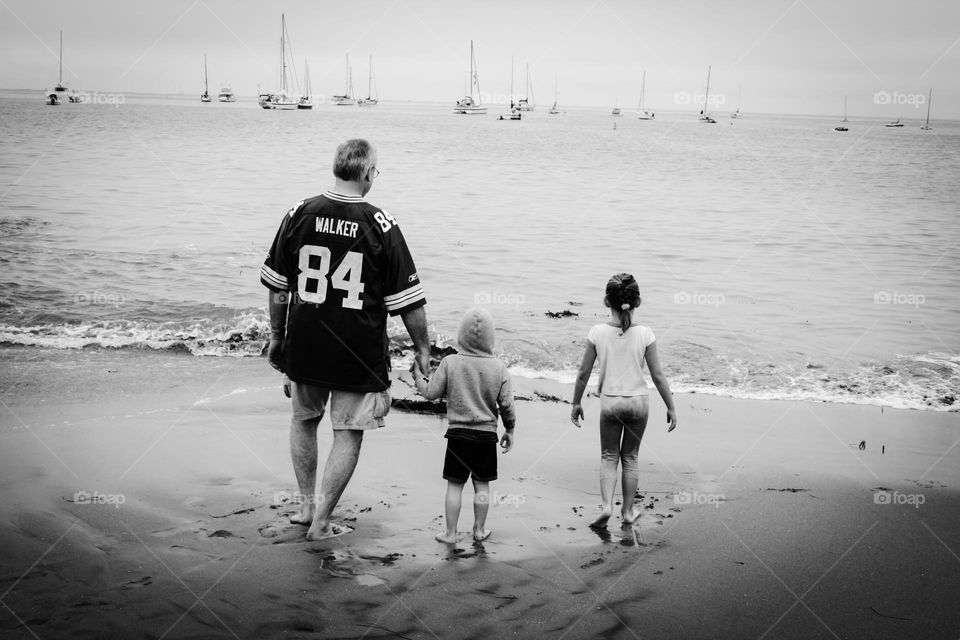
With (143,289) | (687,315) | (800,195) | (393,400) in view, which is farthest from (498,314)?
(800,195)

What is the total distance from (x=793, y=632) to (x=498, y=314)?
875cm

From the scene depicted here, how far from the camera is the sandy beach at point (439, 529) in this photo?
3.51 m

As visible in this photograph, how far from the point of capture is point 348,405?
14.0 ft

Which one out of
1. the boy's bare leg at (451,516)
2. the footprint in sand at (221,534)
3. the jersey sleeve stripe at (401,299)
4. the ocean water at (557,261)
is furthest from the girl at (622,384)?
the ocean water at (557,261)

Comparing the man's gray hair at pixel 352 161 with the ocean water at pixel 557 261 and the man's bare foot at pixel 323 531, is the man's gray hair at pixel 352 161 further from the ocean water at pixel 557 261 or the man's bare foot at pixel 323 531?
the ocean water at pixel 557 261

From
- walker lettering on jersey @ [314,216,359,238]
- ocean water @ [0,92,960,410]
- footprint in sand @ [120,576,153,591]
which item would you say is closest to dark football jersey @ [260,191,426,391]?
walker lettering on jersey @ [314,216,359,238]

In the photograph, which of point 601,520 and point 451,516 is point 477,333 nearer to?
point 451,516

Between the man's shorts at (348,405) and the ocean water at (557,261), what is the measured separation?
5090 mm

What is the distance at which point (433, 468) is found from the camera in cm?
566

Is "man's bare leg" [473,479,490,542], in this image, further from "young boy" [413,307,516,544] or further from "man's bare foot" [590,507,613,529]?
"man's bare foot" [590,507,613,529]

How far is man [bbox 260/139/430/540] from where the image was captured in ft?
13.6

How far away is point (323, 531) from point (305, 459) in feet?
1.40

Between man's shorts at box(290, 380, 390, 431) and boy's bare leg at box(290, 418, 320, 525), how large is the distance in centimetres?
8

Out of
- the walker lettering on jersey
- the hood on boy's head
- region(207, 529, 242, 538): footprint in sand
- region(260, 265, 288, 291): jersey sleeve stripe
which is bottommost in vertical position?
region(207, 529, 242, 538): footprint in sand
